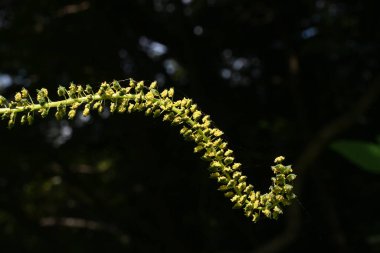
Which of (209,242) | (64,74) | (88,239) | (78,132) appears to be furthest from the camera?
(88,239)

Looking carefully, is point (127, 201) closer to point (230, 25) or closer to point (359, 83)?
point (230, 25)

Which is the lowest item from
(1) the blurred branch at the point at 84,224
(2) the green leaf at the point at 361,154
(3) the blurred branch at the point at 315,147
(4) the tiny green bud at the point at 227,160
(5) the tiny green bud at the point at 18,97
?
(4) the tiny green bud at the point at 227,160

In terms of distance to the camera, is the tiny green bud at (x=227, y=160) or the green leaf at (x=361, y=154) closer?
the tiny green bud at (x=227, y=160)

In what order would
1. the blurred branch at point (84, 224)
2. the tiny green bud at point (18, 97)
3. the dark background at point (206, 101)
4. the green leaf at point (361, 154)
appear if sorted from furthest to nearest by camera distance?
the blurred branch at point (84, 224), the dark background at point (206, 101), the green leaf at point (361, 154), the tiny green bud at point (18, 97)

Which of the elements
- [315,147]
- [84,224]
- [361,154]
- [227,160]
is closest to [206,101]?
[315,147]

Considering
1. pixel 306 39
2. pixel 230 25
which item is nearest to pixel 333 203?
pixel 306 39

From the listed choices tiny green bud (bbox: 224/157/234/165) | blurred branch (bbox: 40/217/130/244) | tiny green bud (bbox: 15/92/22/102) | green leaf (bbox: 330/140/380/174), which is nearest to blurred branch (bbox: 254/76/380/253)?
blurred branch (bbox: 40/217/130/244)

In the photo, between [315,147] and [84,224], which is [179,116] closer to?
[315,147]

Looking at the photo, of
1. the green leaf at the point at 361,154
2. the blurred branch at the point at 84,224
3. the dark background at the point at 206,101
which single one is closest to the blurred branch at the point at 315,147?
the dark background at the point at 206,101

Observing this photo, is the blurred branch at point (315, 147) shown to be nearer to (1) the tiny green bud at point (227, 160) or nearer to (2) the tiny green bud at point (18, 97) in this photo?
(1) the tiny green bud at point (227, 160)
